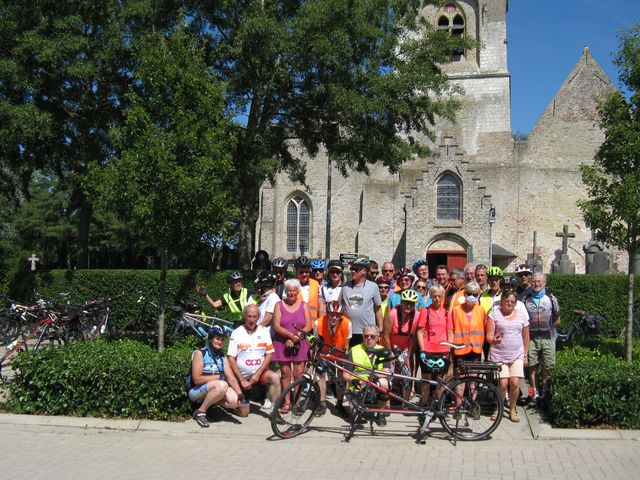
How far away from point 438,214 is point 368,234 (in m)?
4.92

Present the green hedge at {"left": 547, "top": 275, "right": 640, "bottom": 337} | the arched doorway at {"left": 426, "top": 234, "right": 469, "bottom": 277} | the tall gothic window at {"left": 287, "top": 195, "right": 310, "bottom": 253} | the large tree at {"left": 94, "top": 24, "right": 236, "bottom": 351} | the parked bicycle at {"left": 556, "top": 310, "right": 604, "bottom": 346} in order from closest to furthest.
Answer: the large tree at {"left": 94, "top": 24, "right": 236, "bottom": 351} → the parked bicycle at {"left": 556, "top": 310, "right": 604, "bottom": 346} → the green hedge at {"left": 547, "top": 275, "right": 640, "bottom": 337} → the arched doorway at {"left": 426, "top": 234, "right": 469, "bottom": 277} → the tall gothic window at {"left": 287, "top": 195, "right": 310, "bottom": 253}

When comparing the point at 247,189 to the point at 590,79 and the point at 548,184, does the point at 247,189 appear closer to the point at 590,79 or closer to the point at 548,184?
the point at 548,184

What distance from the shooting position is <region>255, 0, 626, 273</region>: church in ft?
107

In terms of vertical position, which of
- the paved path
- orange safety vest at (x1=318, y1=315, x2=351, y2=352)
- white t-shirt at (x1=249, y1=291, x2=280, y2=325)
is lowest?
the paved path

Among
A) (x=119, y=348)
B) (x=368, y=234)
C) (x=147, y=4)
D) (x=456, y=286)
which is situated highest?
(x=147, y=4)

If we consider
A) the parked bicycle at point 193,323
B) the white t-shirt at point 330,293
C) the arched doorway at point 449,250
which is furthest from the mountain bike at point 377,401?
the arched doorway at point 449,250

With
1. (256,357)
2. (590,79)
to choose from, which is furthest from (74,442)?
(590,79)

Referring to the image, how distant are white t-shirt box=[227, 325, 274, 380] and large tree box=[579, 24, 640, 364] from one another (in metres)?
5.75

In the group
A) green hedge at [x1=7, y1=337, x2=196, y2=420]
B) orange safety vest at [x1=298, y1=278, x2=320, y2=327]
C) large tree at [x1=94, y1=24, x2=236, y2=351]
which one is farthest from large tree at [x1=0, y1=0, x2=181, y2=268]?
orange safety vest at [x1=298, y1=278, x2=320, y2=327]

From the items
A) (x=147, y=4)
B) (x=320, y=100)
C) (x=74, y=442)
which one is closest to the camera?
(x=74, y=442)

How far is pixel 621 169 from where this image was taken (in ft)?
32.1

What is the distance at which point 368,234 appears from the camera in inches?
1427

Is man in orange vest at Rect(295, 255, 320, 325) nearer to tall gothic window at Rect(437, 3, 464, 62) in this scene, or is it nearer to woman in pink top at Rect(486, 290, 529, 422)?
woman in pink top at Rect(486, 290, 529, 422)

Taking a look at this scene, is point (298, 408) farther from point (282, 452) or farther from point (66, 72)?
point (66, 72)
